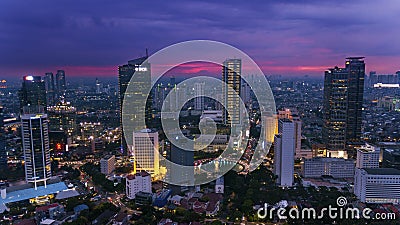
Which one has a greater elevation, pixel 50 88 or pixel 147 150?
pixel 50 88

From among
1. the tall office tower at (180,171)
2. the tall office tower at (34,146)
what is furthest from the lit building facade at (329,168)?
the tall office tower at (34,146)

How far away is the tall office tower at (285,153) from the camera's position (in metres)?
→ 4.79

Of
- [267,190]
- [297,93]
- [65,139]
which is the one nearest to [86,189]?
[65,139]

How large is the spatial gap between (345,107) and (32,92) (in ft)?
24.7

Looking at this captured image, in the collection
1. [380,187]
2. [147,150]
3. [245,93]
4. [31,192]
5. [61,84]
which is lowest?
[31,192]

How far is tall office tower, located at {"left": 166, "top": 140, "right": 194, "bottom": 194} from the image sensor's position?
436cm

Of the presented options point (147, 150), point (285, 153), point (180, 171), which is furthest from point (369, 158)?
point (147, 150)

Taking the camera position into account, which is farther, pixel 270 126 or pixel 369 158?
pixel 270 126

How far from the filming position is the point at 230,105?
23.1 feet

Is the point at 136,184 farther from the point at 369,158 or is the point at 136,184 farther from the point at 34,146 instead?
the point at 369,158

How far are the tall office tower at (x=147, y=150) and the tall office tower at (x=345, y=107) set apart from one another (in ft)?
13.3

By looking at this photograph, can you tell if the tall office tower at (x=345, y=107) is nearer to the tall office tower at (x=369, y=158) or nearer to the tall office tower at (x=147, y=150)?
the tall office tower at (x=369, y=158)

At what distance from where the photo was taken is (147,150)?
5.26 meters

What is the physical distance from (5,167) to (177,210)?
Result: 12.7ft
